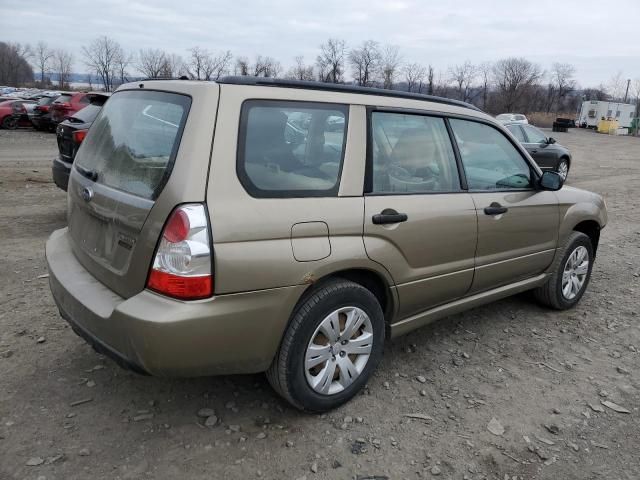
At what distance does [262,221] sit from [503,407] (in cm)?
186

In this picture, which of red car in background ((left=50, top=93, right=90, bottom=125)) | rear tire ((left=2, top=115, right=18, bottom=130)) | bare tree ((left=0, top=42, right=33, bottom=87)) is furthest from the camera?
bare tree ((left=0, top=42, right=33, bottom=87))

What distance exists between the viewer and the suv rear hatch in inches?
95.2

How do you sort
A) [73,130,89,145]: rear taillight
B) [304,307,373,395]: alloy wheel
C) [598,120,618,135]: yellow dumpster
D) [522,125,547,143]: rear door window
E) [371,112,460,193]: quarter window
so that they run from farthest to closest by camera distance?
[598,120,618,135]: yellow dumpster < [522,125,547,143]: rear door window < [73,130,89,145]: rear taillight < [371,112,460,193]: quarter window < [304,307,373,395]: alloy wheel

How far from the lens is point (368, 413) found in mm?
2963

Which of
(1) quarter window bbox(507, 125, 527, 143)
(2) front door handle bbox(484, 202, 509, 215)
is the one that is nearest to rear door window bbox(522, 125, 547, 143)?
(1) quarter window bbox(507, 125, 527, 143)

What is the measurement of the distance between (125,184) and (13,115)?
22184 millimetres

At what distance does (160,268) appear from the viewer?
2.34 m

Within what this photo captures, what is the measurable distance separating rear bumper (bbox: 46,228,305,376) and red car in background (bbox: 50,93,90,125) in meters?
17.6

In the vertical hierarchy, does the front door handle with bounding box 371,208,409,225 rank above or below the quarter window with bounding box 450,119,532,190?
below

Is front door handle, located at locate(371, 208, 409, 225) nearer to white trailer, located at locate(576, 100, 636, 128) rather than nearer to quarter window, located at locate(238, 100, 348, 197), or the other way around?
quarter window, located at locate(238, 100, 348, 197)

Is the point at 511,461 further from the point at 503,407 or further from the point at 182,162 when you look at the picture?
the point at 182,162

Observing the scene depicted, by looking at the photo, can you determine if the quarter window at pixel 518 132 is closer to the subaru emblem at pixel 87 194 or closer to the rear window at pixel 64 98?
the subaru emblem at pixel 87 194

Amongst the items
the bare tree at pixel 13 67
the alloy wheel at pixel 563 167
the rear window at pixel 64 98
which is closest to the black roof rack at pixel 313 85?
the alloy wheel at pixel 563 167

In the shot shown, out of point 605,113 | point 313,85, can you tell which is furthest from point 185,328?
point 605,113
